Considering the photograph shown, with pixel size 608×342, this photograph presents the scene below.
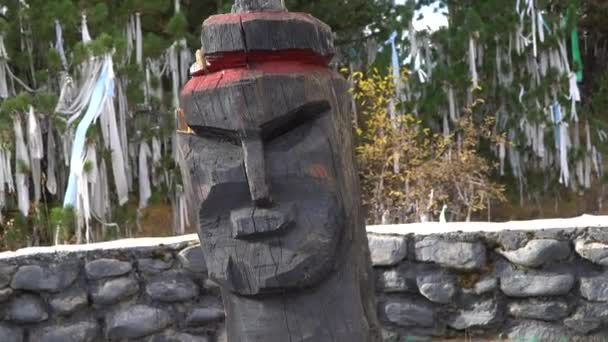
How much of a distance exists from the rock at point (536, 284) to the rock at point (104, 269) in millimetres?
1905

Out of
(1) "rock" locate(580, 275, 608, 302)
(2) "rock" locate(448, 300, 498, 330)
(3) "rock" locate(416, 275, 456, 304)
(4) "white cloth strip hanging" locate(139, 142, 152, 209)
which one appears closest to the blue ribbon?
(4) "white cloth strip hanging" locate(139, 142, 152, 209)

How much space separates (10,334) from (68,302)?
1.02 feet

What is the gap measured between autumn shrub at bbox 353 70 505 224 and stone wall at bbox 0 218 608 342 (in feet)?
13.6

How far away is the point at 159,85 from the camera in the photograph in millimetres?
8539

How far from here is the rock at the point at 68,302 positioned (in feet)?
12.5

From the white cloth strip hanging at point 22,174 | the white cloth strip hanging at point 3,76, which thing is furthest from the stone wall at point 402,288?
the white cloth strip hanging at point 3,76

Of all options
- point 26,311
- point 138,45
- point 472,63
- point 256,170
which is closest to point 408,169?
point 472,63

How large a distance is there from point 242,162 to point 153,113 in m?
6.38

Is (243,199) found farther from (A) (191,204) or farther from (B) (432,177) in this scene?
(B) (432,177)

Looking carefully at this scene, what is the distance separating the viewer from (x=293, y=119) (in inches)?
91.6

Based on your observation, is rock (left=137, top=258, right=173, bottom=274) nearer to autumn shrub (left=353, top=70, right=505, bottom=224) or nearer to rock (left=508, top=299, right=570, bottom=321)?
rock (left=508, top=299, right=570, bottom=321)

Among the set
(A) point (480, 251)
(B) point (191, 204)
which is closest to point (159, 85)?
(A) point (480, 251)

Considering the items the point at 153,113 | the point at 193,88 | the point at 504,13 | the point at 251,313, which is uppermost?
the point at 504,13

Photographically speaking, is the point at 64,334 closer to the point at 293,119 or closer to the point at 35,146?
the point at 293,119
